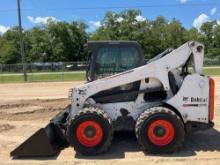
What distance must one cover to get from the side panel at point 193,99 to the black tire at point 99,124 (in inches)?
54.0

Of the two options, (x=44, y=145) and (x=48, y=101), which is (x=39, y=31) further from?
(x=44, y=145)

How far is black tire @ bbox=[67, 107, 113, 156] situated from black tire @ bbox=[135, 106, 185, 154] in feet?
1.98

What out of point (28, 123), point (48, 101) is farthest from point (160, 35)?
point (28, 123)

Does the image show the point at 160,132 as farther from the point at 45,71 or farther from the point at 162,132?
the point at 45,71

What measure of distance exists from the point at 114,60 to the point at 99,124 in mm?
1506

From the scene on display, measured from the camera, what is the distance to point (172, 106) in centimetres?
903

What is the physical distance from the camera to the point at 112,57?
941cm

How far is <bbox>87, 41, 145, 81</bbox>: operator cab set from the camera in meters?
9.35

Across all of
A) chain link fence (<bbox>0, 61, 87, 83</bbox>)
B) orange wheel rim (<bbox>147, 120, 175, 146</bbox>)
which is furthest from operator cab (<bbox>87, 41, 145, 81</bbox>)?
chain link fence (<bbox>0, 61, 87, 83</bbox>)

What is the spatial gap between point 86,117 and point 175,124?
1732 mm

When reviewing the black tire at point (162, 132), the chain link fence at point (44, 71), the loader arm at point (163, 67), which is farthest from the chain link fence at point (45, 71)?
the black tire at point (162, 132)

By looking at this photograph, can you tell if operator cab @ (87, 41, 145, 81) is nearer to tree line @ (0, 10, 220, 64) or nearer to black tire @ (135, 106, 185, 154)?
black tire @ (135, 106, 185, 154)

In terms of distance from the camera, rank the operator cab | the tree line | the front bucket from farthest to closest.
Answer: the tree line, the operator cab, the front bucket

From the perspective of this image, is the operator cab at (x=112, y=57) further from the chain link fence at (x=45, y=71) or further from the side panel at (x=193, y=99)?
the chain link fence at (x=45, y=71)
